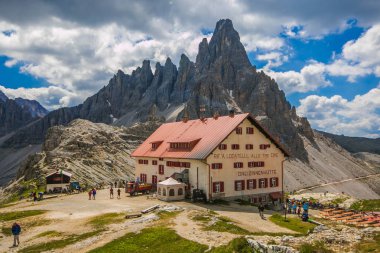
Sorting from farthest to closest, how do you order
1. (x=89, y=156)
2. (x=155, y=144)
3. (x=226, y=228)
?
(x=89, y=156) → (x=155, y=144) → (x=226, y=228)

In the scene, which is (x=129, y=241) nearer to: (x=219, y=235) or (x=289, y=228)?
(x=219, y=235)

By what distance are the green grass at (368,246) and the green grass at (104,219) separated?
24.0m

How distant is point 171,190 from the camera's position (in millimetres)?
54406

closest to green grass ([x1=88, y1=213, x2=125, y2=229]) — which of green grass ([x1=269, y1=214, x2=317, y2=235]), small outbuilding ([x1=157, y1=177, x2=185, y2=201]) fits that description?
small outbuilding ([x1=157, y1=177, x2=185, y2=201])

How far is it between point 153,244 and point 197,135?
3503cm

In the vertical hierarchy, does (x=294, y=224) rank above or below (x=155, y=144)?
below

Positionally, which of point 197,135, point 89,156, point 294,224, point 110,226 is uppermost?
point 197,135

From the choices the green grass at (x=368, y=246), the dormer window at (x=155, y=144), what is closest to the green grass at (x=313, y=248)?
the green grass at (x=368, y=246)

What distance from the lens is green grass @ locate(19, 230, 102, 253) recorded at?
30.7 m

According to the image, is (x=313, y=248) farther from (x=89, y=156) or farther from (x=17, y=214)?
(x=89, y=156)

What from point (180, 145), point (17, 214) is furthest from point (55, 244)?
point (180, 145)

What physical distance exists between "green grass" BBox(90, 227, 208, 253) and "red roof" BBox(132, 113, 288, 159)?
24345mm

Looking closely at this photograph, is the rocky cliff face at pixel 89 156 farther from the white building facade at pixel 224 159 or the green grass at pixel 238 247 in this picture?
the green grass at pixel 238 247

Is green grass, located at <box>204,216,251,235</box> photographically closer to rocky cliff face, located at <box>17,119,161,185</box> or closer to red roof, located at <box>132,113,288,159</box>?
red roof, located at <box>132,113,288,159</box>
